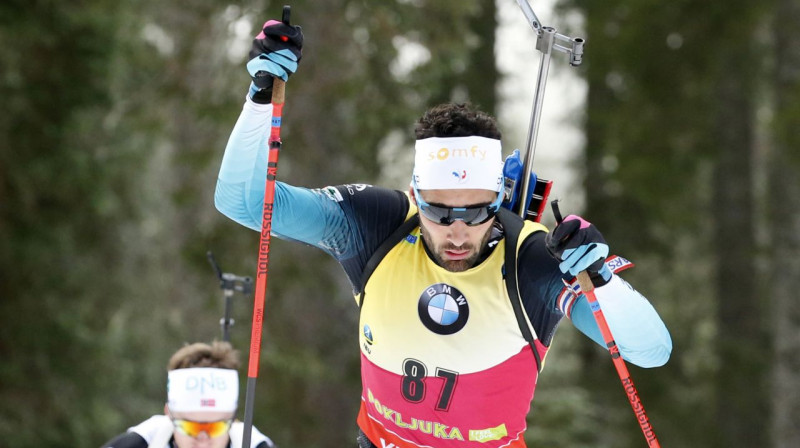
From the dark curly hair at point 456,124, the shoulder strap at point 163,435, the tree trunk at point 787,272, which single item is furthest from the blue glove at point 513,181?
the tree trunk at point 787,272

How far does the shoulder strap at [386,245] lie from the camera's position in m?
3.93

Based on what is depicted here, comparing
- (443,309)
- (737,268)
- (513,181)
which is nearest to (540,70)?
(513,181)

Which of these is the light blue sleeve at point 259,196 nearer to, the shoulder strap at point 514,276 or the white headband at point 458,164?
the white headband at point 458,164

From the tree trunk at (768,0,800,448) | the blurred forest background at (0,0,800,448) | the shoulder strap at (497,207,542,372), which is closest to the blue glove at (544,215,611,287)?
the shoulder strap at (497,207,542,372)

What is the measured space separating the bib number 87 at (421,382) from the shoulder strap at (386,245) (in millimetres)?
346

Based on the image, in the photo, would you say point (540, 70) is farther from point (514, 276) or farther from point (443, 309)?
point (443, 309)

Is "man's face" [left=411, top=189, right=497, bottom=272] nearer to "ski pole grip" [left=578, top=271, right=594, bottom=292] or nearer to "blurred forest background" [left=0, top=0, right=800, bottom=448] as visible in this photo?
"ski pole grip" [left=578, top=271, right=594, bottom=292]

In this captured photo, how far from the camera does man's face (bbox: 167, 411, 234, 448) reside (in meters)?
4.92

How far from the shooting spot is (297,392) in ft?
36.6

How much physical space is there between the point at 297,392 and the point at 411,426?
7.40 meters

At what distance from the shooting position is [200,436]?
4.93 metres

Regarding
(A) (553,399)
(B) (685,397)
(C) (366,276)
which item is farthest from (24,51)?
(B) (685,397)

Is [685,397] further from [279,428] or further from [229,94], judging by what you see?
A: [229,94]

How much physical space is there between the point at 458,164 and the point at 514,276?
48cm
